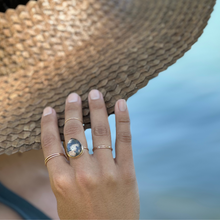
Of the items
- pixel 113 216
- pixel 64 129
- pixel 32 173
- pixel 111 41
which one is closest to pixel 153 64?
pixel 111 41

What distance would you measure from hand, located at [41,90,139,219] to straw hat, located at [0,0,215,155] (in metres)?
0.03

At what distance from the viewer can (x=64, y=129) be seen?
1.90 feet

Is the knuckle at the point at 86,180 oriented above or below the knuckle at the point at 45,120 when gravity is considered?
below

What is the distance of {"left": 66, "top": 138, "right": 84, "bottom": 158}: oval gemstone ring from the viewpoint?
1.84ft

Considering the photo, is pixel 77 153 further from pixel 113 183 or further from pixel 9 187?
pixel 9 187

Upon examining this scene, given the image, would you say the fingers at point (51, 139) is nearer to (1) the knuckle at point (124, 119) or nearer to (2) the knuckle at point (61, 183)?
(2) the knuckle at point (61, 183)

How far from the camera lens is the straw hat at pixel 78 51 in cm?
60

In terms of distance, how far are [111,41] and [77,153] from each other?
0.34 metres

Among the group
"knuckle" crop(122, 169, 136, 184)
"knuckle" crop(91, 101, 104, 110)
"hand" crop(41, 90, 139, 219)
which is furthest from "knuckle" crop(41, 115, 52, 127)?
"knuckle" crop(122, 169, 136, 184)

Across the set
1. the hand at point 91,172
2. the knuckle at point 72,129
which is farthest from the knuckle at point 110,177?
the knuckle at point 72,129

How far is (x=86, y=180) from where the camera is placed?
1.83 ft

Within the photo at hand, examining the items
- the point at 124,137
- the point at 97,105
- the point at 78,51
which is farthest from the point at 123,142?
the point at 78,51

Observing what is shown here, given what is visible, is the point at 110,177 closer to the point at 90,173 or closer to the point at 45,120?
the point at 90,173

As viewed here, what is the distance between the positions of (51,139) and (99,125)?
0.38 feet
